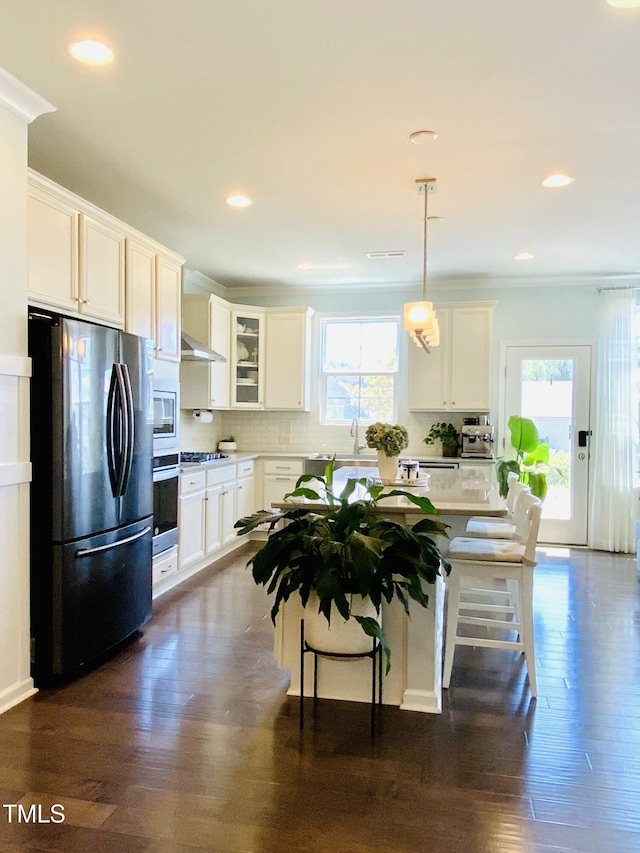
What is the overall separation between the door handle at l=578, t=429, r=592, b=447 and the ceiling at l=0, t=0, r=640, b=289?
204cm

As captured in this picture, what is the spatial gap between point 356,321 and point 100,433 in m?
4.03

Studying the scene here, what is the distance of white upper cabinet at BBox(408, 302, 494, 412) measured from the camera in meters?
5.89

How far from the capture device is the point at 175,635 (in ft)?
11.5

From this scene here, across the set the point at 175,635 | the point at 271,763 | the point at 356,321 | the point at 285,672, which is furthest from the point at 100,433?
the point at 356,321

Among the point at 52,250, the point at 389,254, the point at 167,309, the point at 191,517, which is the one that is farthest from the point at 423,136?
the point at 191,517

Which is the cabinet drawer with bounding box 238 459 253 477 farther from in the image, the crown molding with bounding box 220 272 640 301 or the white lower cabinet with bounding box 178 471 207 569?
the crown molding with bounding box 220 272 640 301

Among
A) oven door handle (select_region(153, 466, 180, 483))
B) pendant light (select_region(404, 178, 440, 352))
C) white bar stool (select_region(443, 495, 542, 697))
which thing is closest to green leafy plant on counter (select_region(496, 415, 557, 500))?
pendant light (select_region(404, 178, 440, 352))

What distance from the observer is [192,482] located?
462 cm

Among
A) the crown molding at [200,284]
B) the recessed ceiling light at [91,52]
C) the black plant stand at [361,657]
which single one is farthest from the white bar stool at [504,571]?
the crown molding at [200,284]

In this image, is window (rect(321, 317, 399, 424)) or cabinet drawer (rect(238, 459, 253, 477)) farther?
window (rect(321, 317, 399, 424))

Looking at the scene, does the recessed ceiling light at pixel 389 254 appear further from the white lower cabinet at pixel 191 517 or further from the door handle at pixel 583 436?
the door handle at pixel 583 436

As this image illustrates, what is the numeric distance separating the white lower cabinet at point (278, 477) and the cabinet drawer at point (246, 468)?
0.21 metres

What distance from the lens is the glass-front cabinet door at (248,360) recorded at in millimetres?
6191

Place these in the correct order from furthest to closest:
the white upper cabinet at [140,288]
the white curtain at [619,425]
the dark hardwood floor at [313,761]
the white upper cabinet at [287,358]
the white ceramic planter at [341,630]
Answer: the white upper cabinet at [287,358] < the white curtain at [619,425] < the white upper cabinet at [140,288] < the white ceramic planter at [341,630] < the dark hardwood floor at [313,761]
